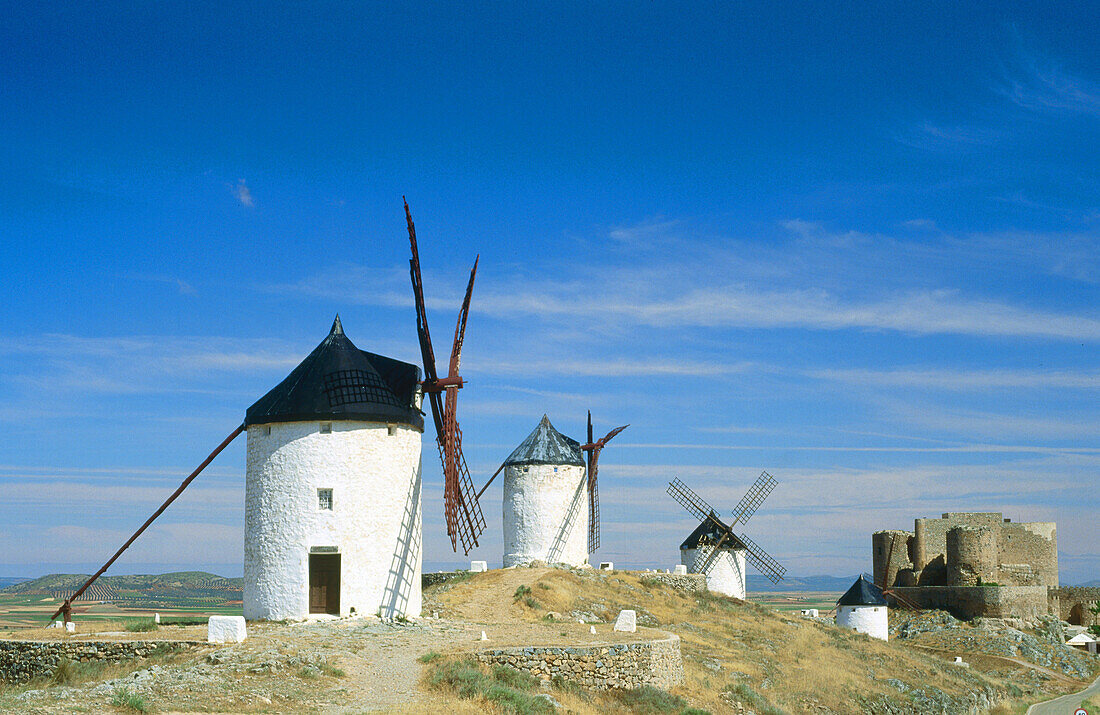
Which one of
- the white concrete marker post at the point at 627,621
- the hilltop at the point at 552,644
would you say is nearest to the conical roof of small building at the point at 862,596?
the hilltop at the point at 552,644

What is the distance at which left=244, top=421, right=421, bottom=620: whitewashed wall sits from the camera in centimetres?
2467

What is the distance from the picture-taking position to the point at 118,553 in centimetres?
2620

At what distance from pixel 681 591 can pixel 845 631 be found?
274 inches

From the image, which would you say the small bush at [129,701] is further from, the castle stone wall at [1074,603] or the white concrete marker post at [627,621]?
the castle stone wall at [1074,603]

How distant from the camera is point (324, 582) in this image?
82.1 feet

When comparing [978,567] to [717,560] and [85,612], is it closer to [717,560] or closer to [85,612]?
[717,560]

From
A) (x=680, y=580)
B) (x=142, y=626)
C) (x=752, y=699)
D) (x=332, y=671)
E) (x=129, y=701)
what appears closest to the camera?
(x=129, y=701)

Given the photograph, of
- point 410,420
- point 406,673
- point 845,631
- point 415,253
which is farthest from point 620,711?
point 845,631

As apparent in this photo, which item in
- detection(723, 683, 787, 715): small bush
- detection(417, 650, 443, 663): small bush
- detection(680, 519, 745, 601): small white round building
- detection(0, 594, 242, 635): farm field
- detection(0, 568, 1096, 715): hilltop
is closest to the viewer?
detection(0, 568, 1096, 715): hilltop

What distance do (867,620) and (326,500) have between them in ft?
91.4

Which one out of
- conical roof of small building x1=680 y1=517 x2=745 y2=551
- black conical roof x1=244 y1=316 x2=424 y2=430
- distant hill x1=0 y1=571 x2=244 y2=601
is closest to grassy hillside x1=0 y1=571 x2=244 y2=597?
distant hill x1=0 y1=571 x2=244 y2=601

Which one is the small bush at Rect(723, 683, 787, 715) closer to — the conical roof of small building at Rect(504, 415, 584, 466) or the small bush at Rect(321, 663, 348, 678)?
the small bush at Rect(321, 663, 348, 678)

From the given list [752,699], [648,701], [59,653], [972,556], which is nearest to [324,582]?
[59,653]

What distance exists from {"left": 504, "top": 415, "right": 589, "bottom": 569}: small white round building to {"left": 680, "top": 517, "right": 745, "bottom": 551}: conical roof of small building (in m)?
8.31
